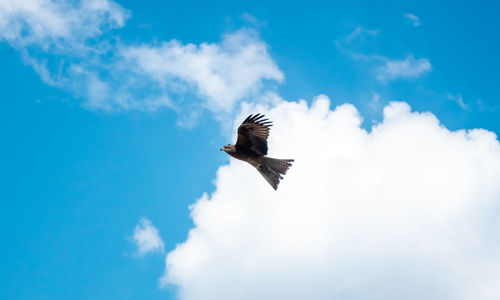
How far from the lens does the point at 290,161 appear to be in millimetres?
28297

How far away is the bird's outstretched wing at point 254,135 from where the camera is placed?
27641mm

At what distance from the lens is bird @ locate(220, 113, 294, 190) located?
27734 millimetres

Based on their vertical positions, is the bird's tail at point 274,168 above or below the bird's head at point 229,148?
below

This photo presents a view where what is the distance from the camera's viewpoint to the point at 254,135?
28000 mm

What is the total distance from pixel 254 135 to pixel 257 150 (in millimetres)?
618

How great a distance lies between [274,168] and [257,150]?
907 mm

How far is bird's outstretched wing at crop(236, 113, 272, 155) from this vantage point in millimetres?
27641

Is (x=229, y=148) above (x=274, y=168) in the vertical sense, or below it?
above

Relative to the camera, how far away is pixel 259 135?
2791 centimetres

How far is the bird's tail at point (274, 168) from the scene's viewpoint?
1112 inches

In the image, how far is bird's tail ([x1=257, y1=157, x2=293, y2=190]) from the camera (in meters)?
28.2

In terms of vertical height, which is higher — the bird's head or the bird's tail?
the bird's head

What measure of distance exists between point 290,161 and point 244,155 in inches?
67.5

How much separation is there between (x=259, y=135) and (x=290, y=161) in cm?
152
